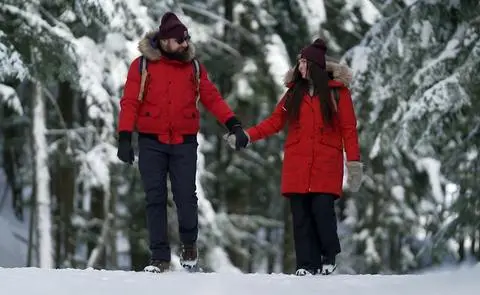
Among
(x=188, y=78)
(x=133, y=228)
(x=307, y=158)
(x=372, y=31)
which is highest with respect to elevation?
(x=372, y=31)

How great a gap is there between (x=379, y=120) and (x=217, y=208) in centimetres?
966

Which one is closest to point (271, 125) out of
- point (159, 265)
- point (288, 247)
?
point (159, 265)

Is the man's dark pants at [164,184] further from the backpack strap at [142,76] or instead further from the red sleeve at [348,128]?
the red sleeve at [348,128]

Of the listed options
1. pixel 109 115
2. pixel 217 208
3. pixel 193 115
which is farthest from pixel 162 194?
pixel 217 208

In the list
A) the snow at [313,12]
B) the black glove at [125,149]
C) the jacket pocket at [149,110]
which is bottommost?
the black glove at [125,149]

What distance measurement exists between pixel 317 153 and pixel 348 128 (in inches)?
11.9

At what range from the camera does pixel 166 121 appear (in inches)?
293

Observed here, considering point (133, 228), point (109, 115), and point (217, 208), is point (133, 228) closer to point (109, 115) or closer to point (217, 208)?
point (217, 208)

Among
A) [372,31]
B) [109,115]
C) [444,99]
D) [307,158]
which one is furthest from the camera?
[109,115]

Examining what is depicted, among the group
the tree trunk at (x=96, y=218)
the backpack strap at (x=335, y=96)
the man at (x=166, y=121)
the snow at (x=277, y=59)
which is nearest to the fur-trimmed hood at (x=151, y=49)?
the man at (x=166, y=121)

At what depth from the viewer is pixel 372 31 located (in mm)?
11016

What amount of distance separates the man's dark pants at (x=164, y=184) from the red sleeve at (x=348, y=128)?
45.4 inches

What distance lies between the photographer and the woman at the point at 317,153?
7453 mm

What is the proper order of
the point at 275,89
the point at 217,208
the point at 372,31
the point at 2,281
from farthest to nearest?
the point at 217,208
the point at 275,89
the point at 372,31
the point at 2,281
